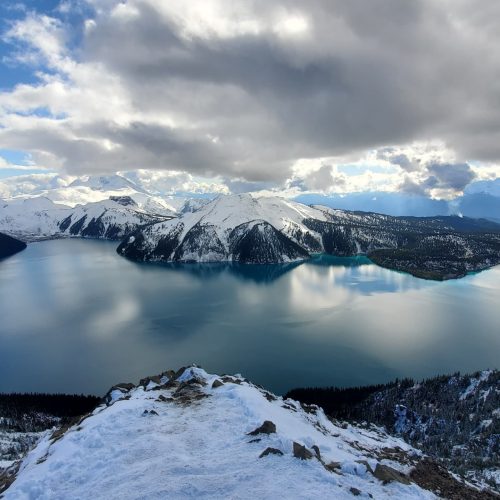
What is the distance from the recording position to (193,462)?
25766mm

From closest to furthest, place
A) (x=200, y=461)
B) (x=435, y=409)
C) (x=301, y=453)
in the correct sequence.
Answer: (x=200, y=461)
(x=301, y=453)
(x=435, y=409)

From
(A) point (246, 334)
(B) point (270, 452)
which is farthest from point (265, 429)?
(A) point (246, 334)

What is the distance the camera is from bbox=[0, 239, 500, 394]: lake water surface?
9025 centimetres

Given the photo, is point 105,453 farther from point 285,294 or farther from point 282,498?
point 285,294

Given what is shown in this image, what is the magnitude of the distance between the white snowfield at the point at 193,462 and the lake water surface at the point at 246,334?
50.3 m

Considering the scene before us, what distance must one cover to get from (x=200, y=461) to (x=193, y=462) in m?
0.53

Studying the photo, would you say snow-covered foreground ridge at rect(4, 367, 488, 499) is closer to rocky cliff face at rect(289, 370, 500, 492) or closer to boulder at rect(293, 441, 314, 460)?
boulder at rect(293, 441, 314, 460)

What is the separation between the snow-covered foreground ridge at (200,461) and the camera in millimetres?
23031

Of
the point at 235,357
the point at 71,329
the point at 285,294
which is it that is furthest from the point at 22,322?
the point at 285,294

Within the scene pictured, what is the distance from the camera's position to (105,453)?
91.1 ft

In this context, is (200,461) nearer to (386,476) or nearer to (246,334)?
(386,476)

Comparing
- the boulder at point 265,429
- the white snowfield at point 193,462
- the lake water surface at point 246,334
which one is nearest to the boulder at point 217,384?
the white snowfield at point 193,462

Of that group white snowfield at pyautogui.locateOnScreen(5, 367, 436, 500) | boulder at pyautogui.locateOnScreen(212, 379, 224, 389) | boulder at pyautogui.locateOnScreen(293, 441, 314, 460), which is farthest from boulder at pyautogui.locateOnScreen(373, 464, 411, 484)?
boulder at pyautogui.locateOnScreen(212, 379, 224, 389)

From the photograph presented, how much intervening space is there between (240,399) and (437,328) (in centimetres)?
10142
